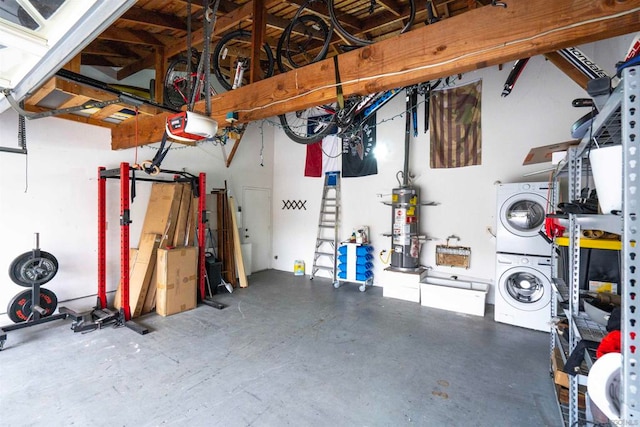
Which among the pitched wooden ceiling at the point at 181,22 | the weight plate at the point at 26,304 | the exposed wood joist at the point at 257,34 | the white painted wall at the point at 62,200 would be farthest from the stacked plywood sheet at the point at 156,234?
the exposed wood joist at the point at 257,34

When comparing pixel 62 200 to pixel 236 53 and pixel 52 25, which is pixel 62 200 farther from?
pixel 52 25

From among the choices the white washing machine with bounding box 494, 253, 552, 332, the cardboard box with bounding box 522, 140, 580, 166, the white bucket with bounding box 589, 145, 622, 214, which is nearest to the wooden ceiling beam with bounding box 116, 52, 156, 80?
the cardboard box with bounding box 522, 140, 580, 166

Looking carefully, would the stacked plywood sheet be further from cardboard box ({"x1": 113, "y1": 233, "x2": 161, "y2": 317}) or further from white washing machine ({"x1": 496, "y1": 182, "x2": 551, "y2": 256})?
white washing machine ({"x1": 496, "y1": 182, "x2": 551, "y2": 256})

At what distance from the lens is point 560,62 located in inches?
105

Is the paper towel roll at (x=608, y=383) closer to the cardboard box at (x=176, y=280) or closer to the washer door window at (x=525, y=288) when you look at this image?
the washer door window at (x=525, y=288)

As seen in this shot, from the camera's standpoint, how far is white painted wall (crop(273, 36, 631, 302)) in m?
3.83

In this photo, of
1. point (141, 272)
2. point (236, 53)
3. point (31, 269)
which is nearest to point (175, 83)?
point (236, 53)

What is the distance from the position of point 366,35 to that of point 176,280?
431 cm

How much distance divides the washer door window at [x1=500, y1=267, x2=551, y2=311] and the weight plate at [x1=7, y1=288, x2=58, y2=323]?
5574 mm

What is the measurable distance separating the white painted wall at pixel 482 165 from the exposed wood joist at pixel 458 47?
5.55ft

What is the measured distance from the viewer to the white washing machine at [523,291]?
3.42m

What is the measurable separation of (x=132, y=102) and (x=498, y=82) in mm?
4710

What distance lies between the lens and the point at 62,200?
376 centimetres

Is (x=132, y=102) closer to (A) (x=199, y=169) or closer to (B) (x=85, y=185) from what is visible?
(B) (x=85, y=185)
